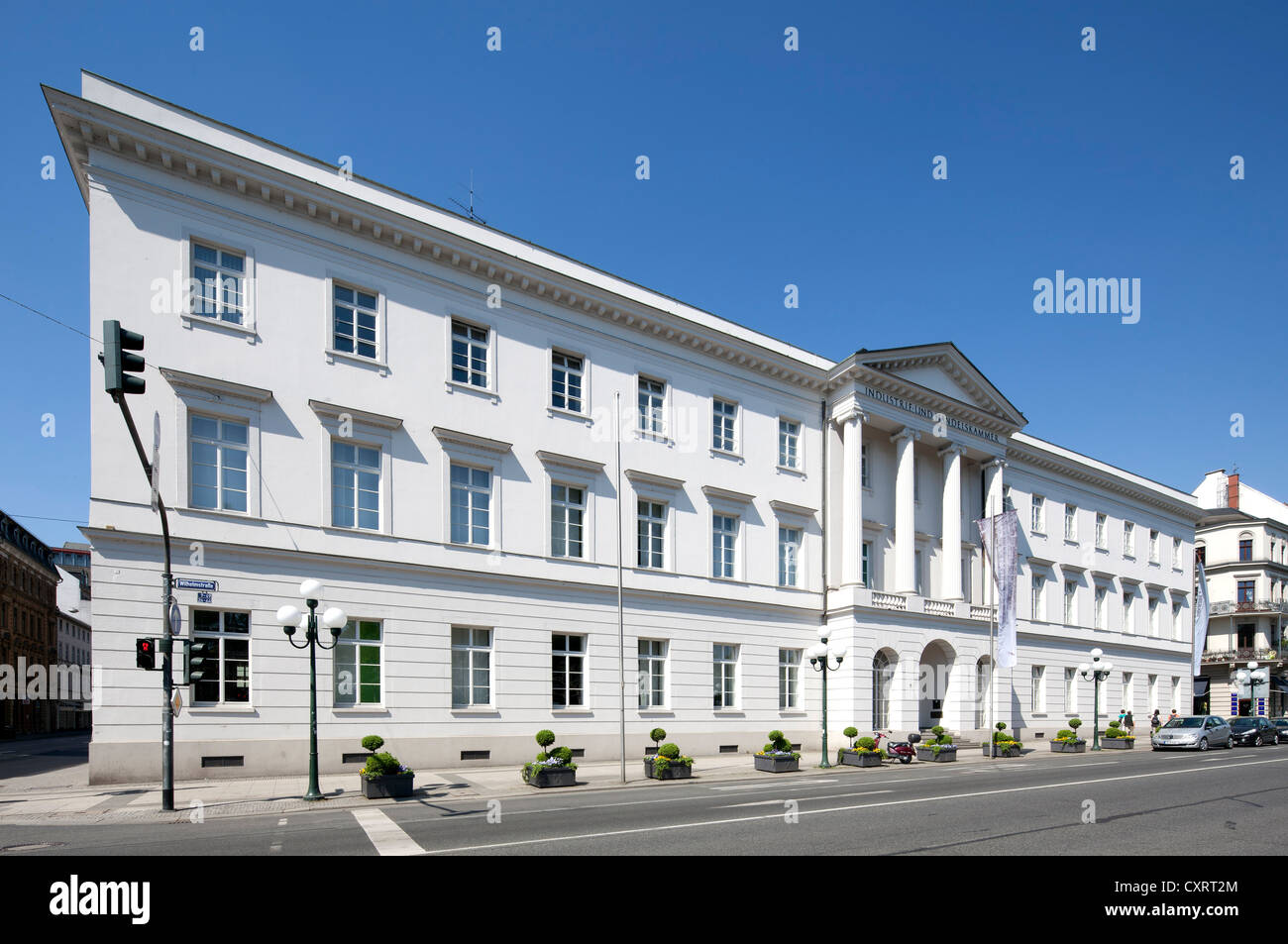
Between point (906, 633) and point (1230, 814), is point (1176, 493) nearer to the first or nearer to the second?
point (906, 633)

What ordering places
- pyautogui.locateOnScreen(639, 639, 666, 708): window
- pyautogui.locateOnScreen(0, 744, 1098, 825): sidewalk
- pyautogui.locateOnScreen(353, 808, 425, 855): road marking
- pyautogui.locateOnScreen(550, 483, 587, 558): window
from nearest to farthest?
1. pyautogui.locateOnScreen(353, 808, 425, 855): road marking
2. pyautogui.locateOnScreen(0, 744, 1098, 825): sidewalk
3. pyautogui.locateOnScreen(550, 483, 587, 558): window
4. pyautogui.locateOnScreen(639, 639, 666, 708): window

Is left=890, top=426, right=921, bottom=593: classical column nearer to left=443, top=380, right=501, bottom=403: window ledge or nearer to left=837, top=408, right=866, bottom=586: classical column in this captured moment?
left=837, top=408, right=866, bottom=586: classical column

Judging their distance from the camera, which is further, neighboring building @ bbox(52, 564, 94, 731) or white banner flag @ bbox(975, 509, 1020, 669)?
neighboring building @ bbox(52, 564, 94, 731)

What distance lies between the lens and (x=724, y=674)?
1201 inches

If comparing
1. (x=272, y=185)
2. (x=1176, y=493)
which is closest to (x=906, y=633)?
(x=272, y=185)

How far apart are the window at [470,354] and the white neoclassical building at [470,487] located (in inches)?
3.8

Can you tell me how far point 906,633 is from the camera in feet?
113

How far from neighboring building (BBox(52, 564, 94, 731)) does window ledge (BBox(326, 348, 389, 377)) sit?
216 feet

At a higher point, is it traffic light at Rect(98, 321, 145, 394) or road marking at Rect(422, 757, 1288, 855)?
traffic light at Rect(98, 321, 145, 394)

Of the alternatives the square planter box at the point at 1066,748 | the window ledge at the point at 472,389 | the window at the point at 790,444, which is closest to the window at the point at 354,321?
the window ledge at the point at 472,389

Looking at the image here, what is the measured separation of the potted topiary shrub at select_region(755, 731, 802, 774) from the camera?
24.3 m

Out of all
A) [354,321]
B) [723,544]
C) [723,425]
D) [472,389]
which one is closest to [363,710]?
[472,389]

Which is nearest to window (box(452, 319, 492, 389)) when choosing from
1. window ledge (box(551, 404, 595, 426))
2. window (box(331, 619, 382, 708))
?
window ledge (box(551, 404, 595, 426))

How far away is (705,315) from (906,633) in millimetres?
15182
